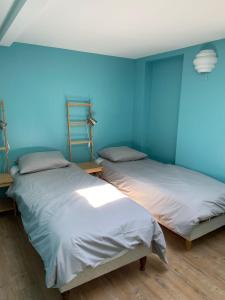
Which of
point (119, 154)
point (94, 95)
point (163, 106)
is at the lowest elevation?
point (119, 154)

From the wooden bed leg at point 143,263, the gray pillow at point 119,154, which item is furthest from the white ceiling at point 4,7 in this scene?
the wooden bed leg at point 143,263

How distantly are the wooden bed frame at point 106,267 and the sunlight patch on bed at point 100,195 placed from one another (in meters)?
0.47

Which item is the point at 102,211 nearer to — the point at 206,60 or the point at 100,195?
the point at 100,195

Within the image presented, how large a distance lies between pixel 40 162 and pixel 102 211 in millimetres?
1382

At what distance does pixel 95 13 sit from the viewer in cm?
200

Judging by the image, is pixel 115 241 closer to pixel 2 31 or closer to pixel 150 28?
pixel 150 28

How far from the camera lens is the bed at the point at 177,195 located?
224 cm

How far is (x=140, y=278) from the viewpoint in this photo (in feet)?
6.37

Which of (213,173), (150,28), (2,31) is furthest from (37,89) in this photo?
(213,173)

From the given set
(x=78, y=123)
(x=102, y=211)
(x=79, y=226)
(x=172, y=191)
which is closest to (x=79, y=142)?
(x=78, y=123)

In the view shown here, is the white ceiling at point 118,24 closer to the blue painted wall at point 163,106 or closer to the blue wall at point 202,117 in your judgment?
the blue wall at point 202,117

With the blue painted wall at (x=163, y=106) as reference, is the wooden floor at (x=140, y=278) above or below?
below

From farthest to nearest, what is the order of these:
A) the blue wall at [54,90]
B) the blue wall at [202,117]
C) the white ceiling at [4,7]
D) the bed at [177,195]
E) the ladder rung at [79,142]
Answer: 1. the ladder rung at [79,142]
2. the blue wall at [54,90]
3. the blue wall at [202,117]
4. the bed at [177,195]
5. the white ceiling at [4,7]

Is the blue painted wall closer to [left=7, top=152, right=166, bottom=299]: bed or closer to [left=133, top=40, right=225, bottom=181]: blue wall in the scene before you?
[left=133, top=40, right=225, bottom=181]: blue wall
